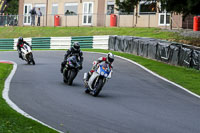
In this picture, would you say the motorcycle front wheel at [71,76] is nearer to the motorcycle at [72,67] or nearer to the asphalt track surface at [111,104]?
the motorcycle at [72,67]

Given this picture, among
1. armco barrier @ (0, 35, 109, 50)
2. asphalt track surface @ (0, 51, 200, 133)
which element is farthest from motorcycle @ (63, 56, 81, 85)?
armco barrier @ (0, 35, 109, 50)

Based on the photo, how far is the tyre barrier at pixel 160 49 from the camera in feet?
76.8

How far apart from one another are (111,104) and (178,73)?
9.63 m

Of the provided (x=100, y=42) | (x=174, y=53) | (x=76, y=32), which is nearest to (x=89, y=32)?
(x=76, y=32)

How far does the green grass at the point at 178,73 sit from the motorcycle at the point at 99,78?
3.99 metres

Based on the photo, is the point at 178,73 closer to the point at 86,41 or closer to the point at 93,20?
the point at 86,41

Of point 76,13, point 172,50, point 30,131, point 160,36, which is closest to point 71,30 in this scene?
point 76,13

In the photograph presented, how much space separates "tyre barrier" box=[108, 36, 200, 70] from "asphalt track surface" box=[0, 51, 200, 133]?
12.1 ft

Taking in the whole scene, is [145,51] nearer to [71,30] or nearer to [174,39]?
[174,39]

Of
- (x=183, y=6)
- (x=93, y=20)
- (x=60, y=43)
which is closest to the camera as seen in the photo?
(x=183, y=6)

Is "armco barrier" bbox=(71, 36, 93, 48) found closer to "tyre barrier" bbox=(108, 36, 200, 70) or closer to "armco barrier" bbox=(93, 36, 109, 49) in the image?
"armco barrier" bbox=(93, 36, 109, 49)

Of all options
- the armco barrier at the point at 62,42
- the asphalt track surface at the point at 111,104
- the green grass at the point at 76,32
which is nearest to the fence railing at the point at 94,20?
the green grass at the point at 76,32

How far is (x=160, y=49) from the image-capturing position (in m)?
27.1

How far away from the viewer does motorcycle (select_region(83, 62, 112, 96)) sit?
14281 millimetres
